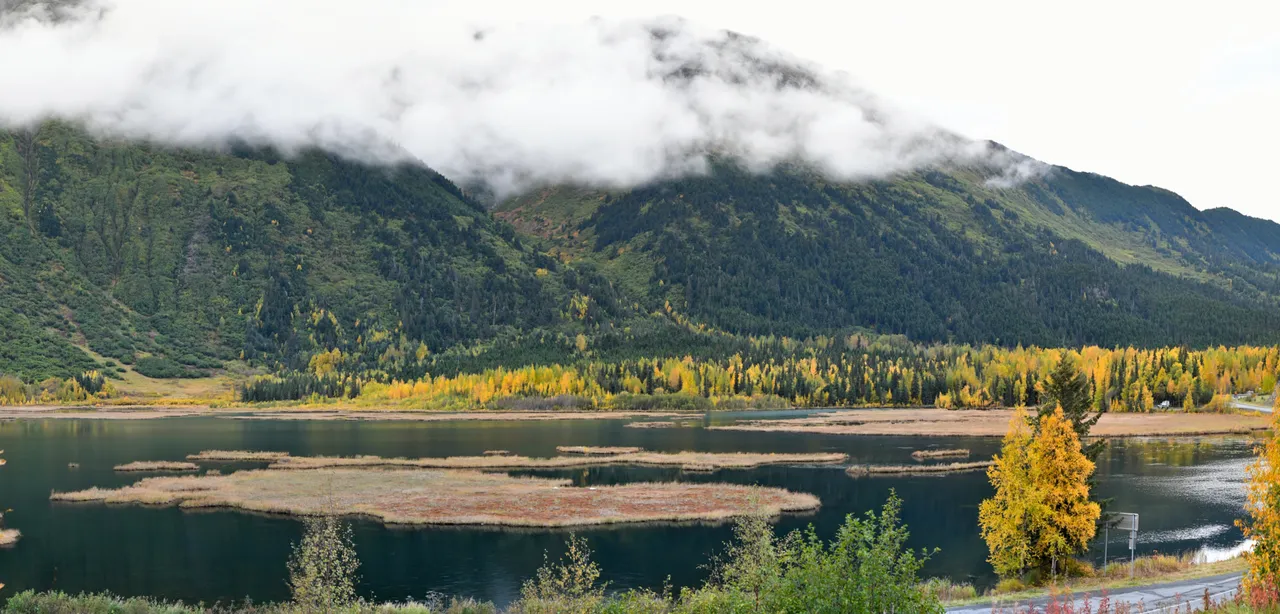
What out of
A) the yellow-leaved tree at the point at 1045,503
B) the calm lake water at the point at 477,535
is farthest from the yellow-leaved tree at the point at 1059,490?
the calm lake water at the point at 477,535

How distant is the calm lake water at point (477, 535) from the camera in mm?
67062

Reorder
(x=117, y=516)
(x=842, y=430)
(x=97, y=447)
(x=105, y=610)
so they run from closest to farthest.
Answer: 1. (x=105, y=610)
2. (x=117, y=516)
3. (x=97, y=447)
4. (x=842, y=430)

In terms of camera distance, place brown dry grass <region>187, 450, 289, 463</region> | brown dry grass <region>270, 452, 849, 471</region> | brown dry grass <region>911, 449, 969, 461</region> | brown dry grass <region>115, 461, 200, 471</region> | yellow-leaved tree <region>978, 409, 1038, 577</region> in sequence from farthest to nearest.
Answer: brown dry grass <region>911, 449, 969, 461</region> < brown dry grass <region>187, 450, 289, 463</region> < brown dry grass <region>270, 452, 849, 471</region> < brown dry grass <region>115, 461, 200, 471</region> < yellow-leaved tree <region>978, 409, 1038, 577</region>

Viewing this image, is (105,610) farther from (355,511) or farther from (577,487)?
(577,487)

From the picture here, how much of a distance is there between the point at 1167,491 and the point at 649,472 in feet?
188

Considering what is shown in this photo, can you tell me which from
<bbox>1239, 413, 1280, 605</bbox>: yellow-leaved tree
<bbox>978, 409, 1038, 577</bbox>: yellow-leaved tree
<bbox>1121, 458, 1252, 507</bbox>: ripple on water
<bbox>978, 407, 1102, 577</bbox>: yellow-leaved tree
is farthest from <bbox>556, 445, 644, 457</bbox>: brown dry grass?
<bbox>1239, 413, 1280, 605</bbox>: yellow-leaved tree

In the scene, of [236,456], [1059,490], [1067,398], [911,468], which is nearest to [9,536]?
[236,456]

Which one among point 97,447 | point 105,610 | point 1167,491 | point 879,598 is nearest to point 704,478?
point 1167,491

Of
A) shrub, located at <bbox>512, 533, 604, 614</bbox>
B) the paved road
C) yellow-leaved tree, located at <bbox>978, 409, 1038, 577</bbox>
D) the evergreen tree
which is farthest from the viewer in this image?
the evergreen tree

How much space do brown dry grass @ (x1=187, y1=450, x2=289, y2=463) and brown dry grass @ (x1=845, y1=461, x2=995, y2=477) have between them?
257 ft

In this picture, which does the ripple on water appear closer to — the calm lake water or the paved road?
the calm lake water

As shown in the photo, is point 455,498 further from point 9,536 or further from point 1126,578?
point 1126,578

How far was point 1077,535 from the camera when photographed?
189 ft

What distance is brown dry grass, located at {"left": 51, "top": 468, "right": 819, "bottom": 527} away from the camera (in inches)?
3546
